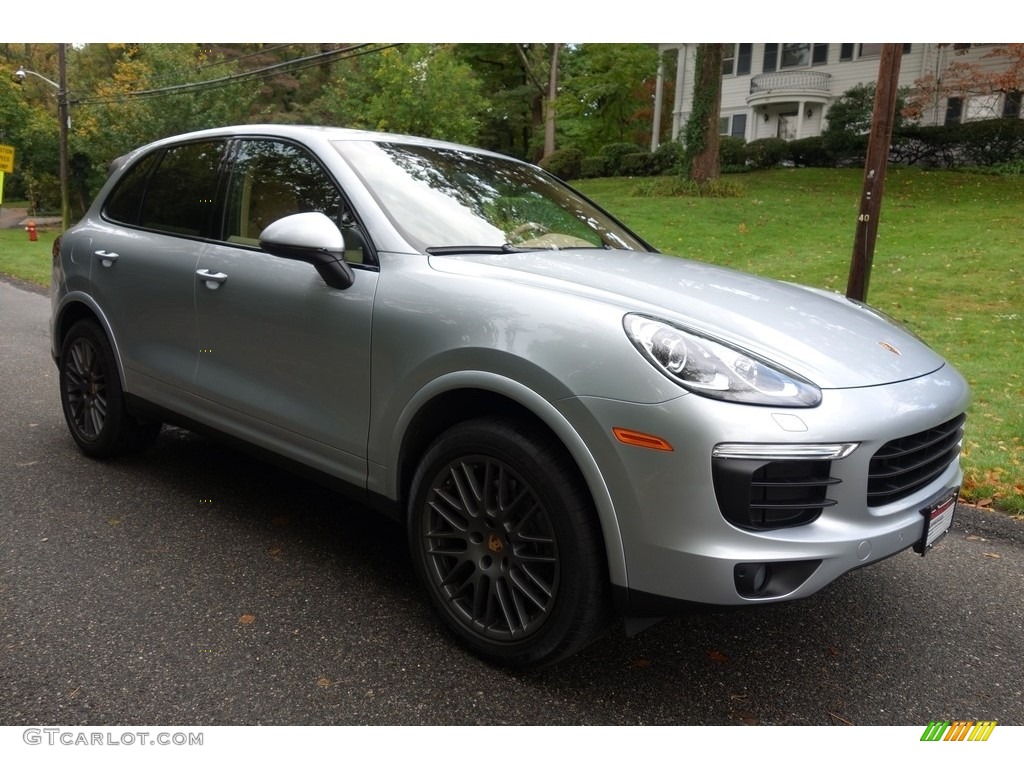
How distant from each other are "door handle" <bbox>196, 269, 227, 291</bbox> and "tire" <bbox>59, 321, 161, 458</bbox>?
1038 millimetres

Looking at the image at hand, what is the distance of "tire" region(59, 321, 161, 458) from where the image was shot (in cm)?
446

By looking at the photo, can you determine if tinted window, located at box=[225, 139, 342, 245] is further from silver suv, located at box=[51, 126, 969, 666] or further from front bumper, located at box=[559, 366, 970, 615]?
front bumper, located at box=[559, 366, 970, 615]

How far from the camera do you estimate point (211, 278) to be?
12.0ft

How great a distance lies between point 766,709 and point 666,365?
115 centimetres

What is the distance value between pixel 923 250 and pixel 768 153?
512 inches

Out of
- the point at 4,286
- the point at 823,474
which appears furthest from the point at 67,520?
the point at 4,286

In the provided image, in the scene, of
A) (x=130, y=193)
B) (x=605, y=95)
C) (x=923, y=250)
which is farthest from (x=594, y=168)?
(x=130, y=193)

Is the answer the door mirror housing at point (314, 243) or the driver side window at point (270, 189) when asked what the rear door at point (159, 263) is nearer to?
the driver side window at point (270, 189)

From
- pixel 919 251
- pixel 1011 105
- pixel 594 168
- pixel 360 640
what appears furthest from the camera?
pixel 594 168

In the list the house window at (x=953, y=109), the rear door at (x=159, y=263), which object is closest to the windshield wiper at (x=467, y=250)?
the rear door at (x=159, y=263)

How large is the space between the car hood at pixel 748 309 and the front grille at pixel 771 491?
29 centimetres

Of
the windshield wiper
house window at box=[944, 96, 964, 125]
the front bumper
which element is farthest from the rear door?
house window at box=[944, 96, 964, 125]

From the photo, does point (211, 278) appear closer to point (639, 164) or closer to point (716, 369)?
point (716, 369)

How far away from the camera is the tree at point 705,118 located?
71.7 ft
